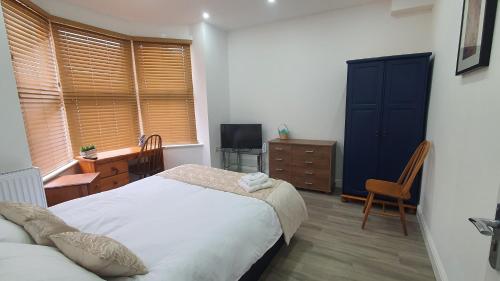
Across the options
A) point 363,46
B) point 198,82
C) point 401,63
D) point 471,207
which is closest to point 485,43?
point 471,207

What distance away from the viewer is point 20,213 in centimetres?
116

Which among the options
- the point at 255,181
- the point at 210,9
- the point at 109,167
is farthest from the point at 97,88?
the point at 255,181

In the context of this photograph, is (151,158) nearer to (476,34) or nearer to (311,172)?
(311,172)

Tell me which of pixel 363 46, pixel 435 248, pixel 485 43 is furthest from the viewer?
pixel 363 46

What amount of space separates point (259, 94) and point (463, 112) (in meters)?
2.98

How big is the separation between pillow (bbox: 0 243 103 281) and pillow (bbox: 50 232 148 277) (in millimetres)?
28

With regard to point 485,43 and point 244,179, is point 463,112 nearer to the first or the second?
point 485,43

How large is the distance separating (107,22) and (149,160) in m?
2.13

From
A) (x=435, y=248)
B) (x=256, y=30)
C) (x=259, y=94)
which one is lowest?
(x=435, y=248)

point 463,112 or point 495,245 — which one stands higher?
point 463,112

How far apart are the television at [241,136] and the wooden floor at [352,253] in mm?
1693

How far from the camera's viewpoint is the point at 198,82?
399 centimetres

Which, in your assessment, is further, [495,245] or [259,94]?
[259,94]

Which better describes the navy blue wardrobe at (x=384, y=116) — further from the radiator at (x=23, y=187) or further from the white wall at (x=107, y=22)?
the radiator at (x=23, y=187)
